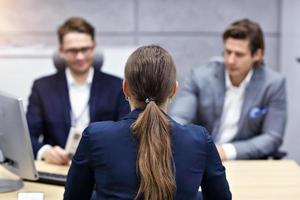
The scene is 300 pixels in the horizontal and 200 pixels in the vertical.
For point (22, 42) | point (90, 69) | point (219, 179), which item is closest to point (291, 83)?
point (90, 69)

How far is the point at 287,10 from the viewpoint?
4391 millimetres

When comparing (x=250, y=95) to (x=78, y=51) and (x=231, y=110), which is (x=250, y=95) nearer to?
(x=231, y=110)

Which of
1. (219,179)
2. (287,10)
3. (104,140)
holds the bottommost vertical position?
(219,179)

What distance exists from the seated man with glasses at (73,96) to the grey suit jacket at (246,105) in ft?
1.29

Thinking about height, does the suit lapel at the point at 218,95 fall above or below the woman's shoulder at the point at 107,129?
below

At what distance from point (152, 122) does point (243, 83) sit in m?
1.72

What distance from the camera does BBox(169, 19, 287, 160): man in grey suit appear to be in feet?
10.8

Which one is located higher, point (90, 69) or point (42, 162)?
point (90, 69)

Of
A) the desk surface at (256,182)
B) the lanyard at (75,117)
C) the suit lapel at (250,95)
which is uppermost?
the suit lapel at (250,95)

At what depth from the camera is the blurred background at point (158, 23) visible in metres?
4.43

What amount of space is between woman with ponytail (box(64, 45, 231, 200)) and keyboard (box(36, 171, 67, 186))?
650 millimetres

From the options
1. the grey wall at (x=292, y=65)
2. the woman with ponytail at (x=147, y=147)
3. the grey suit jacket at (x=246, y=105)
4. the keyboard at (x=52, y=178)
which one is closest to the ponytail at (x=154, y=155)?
the woman with ponytail at (x=147, y=147)

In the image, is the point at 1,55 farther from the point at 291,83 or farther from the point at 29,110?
the point at 291,83

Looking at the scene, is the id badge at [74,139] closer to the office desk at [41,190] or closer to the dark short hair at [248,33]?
the office desk at [41,190]
